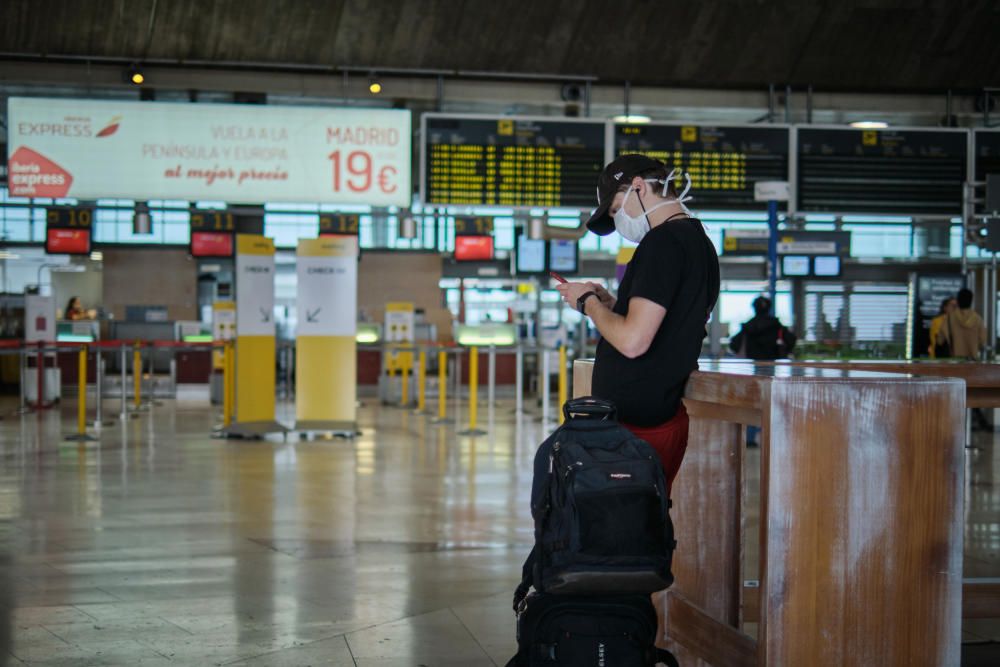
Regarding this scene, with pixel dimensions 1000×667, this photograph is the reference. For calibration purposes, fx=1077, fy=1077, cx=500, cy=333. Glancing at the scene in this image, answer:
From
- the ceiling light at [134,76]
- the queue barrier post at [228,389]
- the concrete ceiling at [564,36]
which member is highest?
the concrete ceiling at [564,36]

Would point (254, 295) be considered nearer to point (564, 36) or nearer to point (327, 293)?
point (327, 293)

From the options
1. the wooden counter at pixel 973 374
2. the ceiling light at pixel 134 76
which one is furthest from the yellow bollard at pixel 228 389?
the wooden counter at pixel 973 374

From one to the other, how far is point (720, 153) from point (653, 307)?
24.5 ft

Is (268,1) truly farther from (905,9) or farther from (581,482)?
(581,482)

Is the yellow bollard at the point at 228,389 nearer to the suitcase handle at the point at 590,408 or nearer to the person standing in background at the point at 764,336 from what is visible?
the person standing in background at the point at 764,336

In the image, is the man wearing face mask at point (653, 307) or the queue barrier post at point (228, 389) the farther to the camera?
the queue barrier post at point (228, 389)

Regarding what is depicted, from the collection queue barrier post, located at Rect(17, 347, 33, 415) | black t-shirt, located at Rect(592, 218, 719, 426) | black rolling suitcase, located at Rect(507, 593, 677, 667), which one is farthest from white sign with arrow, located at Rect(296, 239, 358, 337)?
black rolling suitcase, located at Rect(507, 593, 677, 667)

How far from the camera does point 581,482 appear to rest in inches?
90.2

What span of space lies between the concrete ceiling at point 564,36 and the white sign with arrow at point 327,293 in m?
1.98

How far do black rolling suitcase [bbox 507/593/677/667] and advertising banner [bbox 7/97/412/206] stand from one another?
718 centimetres

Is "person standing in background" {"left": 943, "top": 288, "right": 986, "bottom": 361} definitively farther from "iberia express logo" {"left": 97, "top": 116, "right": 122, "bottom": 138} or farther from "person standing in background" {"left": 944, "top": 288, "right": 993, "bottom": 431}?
"iberia express logo" {"left": 97, "top": 116, "right": 122, "bottom": 138}

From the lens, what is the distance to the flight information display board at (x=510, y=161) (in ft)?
30.6

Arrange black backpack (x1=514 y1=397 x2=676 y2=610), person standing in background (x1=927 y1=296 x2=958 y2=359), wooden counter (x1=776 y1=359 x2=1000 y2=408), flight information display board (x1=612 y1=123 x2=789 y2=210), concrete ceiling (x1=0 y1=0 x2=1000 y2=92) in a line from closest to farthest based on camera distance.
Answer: black backpack (x1=514 y1=397 x2=676 y2=610) → wooden counter (x1=776 y1=359 x2=1000 y2=408) → concrete ceiling (x1=0 y1=0 x2=1000 y2=92) → flight information display board (x1=612 y1=123 x2=789 y2=210) → person standing in background (x1=927 y1=296 x2=958 y2=359)

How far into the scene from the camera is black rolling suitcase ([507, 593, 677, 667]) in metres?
2.39
